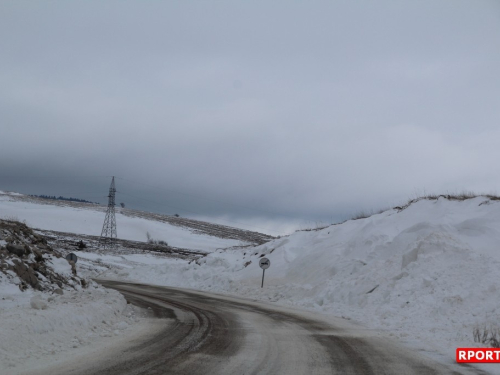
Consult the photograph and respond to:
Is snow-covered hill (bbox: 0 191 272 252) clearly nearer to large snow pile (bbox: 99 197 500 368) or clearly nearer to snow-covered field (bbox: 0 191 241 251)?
snow-covered field (bbox: 0 191 241 251)

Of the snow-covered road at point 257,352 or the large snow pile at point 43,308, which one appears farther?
the large snow pile at point 43,308

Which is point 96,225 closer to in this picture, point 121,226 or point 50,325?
point 121,226

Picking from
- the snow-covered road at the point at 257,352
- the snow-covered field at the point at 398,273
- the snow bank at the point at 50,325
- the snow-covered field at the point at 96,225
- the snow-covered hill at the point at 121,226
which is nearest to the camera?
the snow-covered road at the point at 257,352

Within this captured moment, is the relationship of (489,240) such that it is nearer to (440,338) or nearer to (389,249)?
(389,249)

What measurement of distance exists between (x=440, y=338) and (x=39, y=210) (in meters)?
100

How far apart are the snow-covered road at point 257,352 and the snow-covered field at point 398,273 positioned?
112cm

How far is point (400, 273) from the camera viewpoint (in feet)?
62.6

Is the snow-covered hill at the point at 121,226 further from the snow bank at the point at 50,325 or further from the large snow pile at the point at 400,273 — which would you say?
the snow bank at the point at 50,325

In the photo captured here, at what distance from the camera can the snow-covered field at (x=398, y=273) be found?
13.2 metres

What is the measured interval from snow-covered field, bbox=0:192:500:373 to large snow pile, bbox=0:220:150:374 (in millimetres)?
352

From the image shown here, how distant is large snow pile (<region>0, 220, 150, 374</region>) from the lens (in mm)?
7816

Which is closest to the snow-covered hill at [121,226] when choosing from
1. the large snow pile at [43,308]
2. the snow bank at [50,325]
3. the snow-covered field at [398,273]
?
the snow-covered field at [398,273]

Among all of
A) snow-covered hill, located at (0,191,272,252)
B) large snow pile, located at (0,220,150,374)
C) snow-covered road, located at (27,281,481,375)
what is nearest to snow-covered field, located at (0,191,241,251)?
snow-covered hill, located at (0,191,272,252)

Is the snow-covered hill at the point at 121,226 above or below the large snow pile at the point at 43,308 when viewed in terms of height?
above
